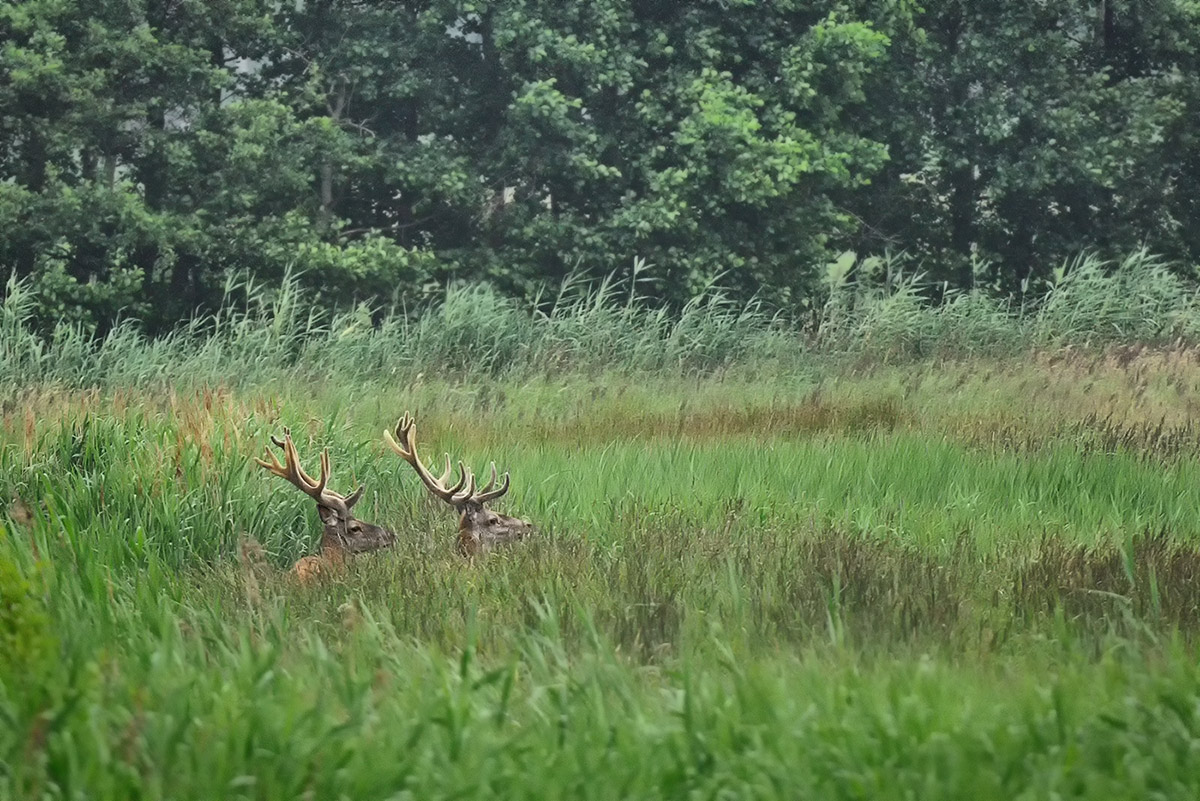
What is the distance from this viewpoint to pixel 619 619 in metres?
4.52

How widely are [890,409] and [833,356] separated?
5018 millimetres

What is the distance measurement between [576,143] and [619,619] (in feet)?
51.5

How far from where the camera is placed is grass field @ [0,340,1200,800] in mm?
3006

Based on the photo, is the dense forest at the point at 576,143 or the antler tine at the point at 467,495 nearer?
the antler tine at the point at 467,495

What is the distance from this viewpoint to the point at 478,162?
784 inches

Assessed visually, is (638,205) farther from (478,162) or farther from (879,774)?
(879,774)

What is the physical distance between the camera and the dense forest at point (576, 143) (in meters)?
17.7

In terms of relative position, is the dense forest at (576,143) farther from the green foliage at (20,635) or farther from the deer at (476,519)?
the green foliage at (20,635)

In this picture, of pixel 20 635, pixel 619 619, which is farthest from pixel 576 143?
pixel 20 635

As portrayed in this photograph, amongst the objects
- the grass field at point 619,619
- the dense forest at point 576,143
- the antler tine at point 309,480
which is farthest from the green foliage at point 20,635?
the dense forest at point 576,143

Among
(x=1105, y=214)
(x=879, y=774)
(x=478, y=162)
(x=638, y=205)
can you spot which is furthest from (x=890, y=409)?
(x=1105, y=214)

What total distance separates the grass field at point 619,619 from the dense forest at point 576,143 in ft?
31.6

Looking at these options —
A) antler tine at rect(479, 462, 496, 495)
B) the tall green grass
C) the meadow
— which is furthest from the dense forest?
antler tine at rect(479, 462, 496, 495)

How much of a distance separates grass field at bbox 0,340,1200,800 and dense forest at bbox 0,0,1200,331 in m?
9.63
